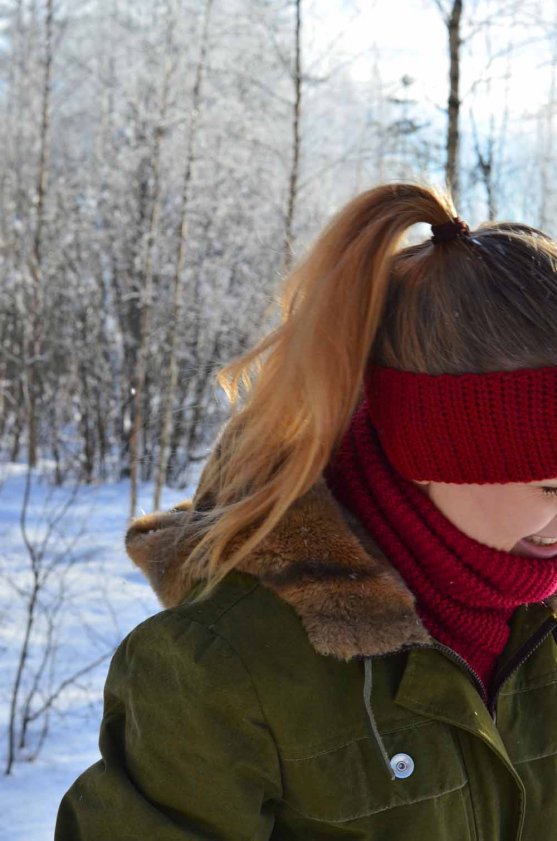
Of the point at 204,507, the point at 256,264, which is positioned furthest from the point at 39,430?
the point at 204,507

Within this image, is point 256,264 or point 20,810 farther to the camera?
point 256,264

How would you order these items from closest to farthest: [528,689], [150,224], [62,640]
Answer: [528,689] → [62,640] → [150,224]

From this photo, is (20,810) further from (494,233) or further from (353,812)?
(494,233)

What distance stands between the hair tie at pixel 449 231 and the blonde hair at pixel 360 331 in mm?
11

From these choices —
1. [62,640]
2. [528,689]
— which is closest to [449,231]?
[528,689]

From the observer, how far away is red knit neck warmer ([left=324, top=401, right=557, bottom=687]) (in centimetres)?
112

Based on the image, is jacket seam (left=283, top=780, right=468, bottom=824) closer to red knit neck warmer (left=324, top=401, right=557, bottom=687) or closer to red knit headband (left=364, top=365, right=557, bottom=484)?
red knit neck warmer (left=324, top=401, right=557, bottom=687)

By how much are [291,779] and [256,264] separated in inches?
441

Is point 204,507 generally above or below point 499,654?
above

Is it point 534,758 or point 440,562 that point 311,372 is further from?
point 534,758

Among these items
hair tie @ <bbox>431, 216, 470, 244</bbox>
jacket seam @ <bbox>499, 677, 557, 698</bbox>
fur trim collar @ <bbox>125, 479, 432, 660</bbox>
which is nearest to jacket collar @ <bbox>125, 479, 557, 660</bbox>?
fur trim collar @ <bbox>125, 479, 432, 660</bbox>

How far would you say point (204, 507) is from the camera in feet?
4.07

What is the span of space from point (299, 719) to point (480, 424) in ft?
1.39

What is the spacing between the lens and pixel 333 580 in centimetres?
106
